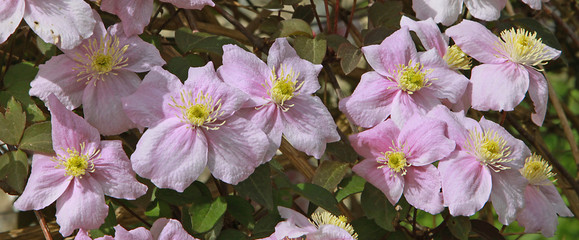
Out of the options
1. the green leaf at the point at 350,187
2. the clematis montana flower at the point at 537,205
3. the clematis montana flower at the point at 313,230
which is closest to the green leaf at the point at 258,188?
the clematis montana flower at the point at 313,230

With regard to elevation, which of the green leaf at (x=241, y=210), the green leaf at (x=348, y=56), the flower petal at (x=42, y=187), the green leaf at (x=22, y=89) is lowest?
the green leaf at (x=241, y=210)

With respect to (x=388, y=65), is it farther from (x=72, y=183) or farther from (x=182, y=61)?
(x=72, y=183)

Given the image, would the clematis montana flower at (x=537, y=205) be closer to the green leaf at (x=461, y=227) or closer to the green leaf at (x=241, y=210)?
the green leaf at (x=461, y=227)

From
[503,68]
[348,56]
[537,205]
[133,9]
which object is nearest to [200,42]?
[133,9]

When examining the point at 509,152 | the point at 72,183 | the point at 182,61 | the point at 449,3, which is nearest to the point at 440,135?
the point at 509,152

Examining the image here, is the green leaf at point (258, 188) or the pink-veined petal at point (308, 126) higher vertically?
the pink-veined petal at point (308, 126)

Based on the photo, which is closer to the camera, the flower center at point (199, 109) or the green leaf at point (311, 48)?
the flower center at point (199, 109)
